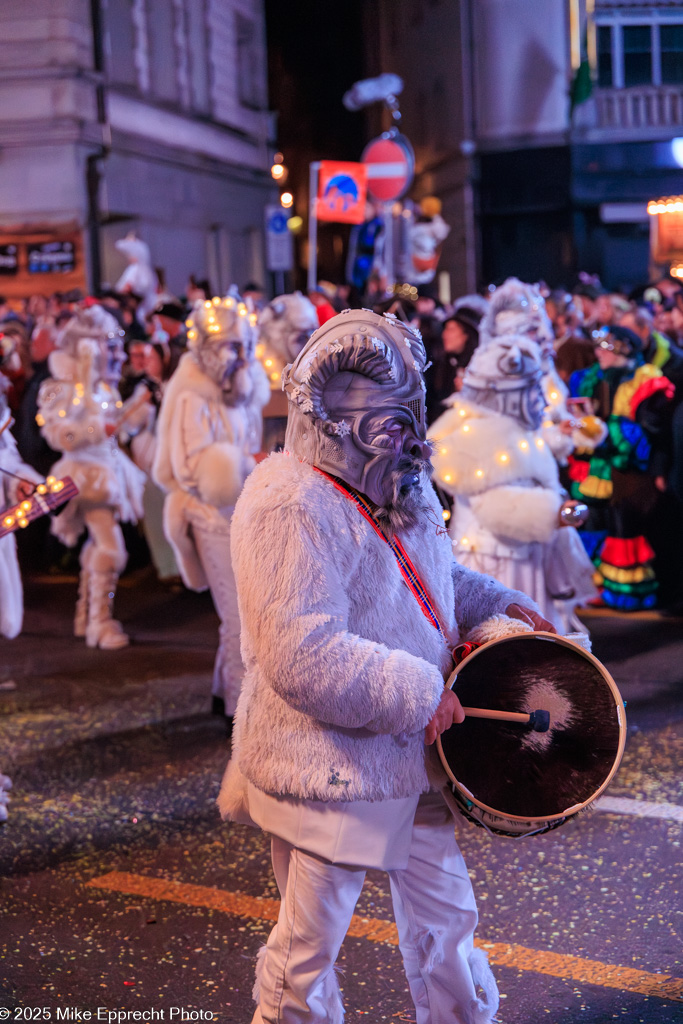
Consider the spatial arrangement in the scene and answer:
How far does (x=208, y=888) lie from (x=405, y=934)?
1.66 metres

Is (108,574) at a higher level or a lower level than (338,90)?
lower

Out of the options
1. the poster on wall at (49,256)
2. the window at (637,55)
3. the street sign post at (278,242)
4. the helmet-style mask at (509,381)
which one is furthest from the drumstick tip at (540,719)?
the window at (637,55)

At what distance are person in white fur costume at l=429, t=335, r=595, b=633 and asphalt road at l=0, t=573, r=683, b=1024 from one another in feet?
3.78

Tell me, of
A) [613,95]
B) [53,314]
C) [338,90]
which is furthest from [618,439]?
[338,90]

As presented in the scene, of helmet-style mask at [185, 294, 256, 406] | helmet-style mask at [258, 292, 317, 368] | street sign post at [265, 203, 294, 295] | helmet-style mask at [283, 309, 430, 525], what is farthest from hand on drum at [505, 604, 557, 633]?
street sign post at [265, 203, 294, 295]

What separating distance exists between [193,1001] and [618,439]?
6.16 metres

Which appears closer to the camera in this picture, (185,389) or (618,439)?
(185,389)

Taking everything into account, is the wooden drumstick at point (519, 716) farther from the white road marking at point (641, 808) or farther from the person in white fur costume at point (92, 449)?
the person in white fur costume at point (92, 449)

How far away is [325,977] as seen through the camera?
9.38 ft

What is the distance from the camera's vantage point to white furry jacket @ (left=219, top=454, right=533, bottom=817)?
8.80ft

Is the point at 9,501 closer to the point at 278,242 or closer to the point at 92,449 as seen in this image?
the point at 92,449

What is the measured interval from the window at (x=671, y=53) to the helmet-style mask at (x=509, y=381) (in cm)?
2263

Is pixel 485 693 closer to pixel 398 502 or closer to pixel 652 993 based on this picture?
pixel 398 502

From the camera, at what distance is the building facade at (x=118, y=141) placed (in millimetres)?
20422
